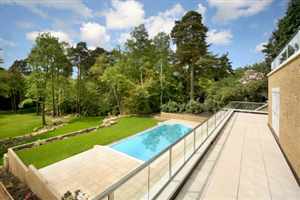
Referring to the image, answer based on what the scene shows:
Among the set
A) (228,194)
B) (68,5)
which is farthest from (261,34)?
(228,194)

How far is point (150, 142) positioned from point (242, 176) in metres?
7.64

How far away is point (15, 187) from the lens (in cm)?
603

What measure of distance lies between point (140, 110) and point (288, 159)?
A: 16.2 meters

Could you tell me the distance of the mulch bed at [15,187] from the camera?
5395mm

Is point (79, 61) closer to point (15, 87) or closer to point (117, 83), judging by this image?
point (117, 83)

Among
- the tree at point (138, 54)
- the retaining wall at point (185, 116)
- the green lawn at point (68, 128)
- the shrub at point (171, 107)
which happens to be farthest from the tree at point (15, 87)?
the retaining wall at point (185, 116)

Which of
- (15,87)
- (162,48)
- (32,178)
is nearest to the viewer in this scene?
(32,178)

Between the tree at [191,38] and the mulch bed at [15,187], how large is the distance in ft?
58.2

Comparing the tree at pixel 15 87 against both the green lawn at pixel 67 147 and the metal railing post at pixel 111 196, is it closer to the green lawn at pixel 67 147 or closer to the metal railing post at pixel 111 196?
the green lawn at pixel 67 147

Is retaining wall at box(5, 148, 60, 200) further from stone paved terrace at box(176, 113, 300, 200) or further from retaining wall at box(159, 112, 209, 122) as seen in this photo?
retaining wall at box(159, 112, 209, 122)

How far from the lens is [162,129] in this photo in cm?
1349

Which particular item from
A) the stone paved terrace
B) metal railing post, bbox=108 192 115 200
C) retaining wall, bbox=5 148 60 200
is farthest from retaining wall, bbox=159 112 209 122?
metal railing post, bbox=108 192 115 200

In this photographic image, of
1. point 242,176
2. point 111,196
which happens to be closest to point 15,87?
point 111,196

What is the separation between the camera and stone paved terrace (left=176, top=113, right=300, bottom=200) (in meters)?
3.03
